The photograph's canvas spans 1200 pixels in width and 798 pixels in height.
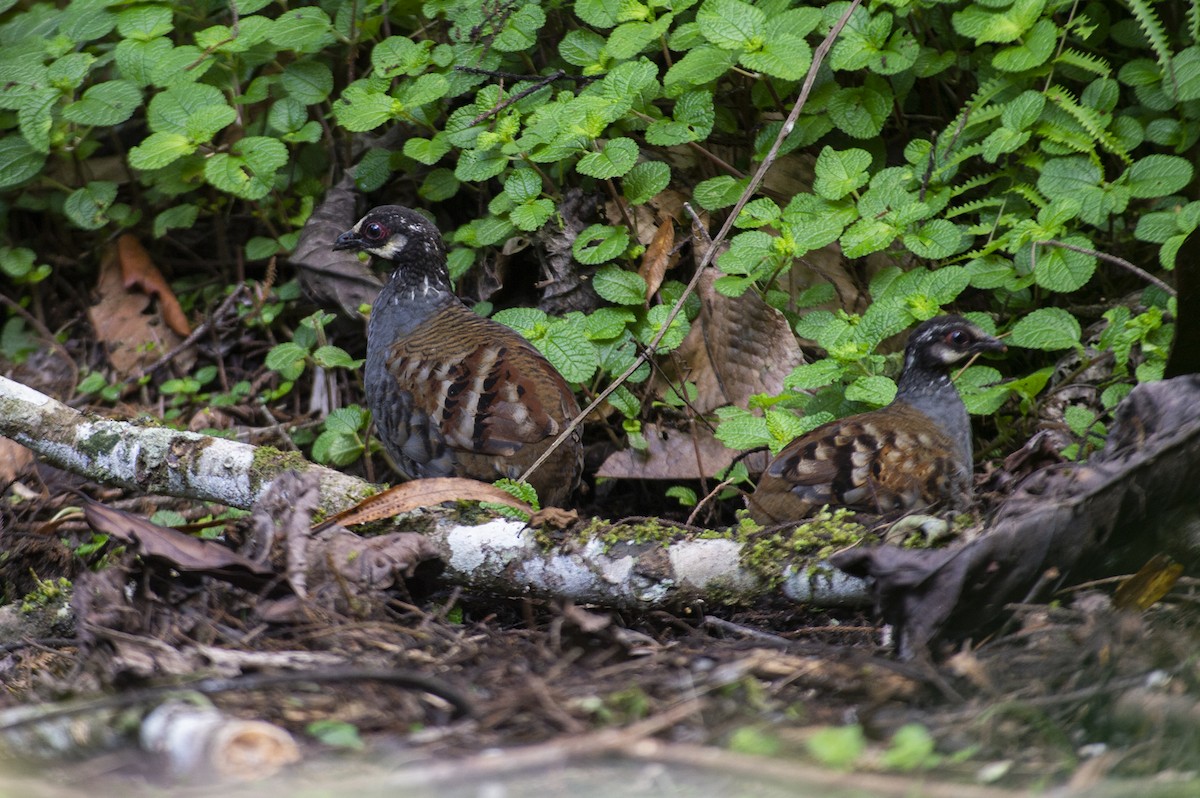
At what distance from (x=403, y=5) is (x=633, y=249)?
1.94 meters

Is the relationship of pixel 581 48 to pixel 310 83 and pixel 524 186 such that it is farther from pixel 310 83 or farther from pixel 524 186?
pixel 310 83

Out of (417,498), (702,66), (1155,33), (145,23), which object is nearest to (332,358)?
(145,23)

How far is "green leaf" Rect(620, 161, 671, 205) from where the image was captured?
5.49 m

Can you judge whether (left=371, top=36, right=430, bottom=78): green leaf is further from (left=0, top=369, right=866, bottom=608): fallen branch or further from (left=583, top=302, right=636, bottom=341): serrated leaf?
(left=0, top=369, right=866, bottom=608): fallen branch

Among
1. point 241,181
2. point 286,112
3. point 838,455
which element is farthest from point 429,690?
point 286,112

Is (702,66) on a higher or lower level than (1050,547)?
higher

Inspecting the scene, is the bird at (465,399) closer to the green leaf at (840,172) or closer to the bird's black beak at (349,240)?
the bird's black beak at (349,240)

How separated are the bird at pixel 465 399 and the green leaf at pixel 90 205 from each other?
1.94m

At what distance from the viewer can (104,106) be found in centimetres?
599

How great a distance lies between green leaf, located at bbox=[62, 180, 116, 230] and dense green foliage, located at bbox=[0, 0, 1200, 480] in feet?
0.04

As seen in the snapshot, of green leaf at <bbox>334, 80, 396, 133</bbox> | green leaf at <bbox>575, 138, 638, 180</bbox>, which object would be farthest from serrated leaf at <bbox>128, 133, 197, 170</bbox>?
green leaf at <bbox>575, 138, 638, 180</bbox>

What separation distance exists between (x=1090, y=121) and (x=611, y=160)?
2.11 metres

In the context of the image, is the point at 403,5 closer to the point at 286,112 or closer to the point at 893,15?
the point at 286,112

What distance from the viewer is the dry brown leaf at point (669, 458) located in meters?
5.42
